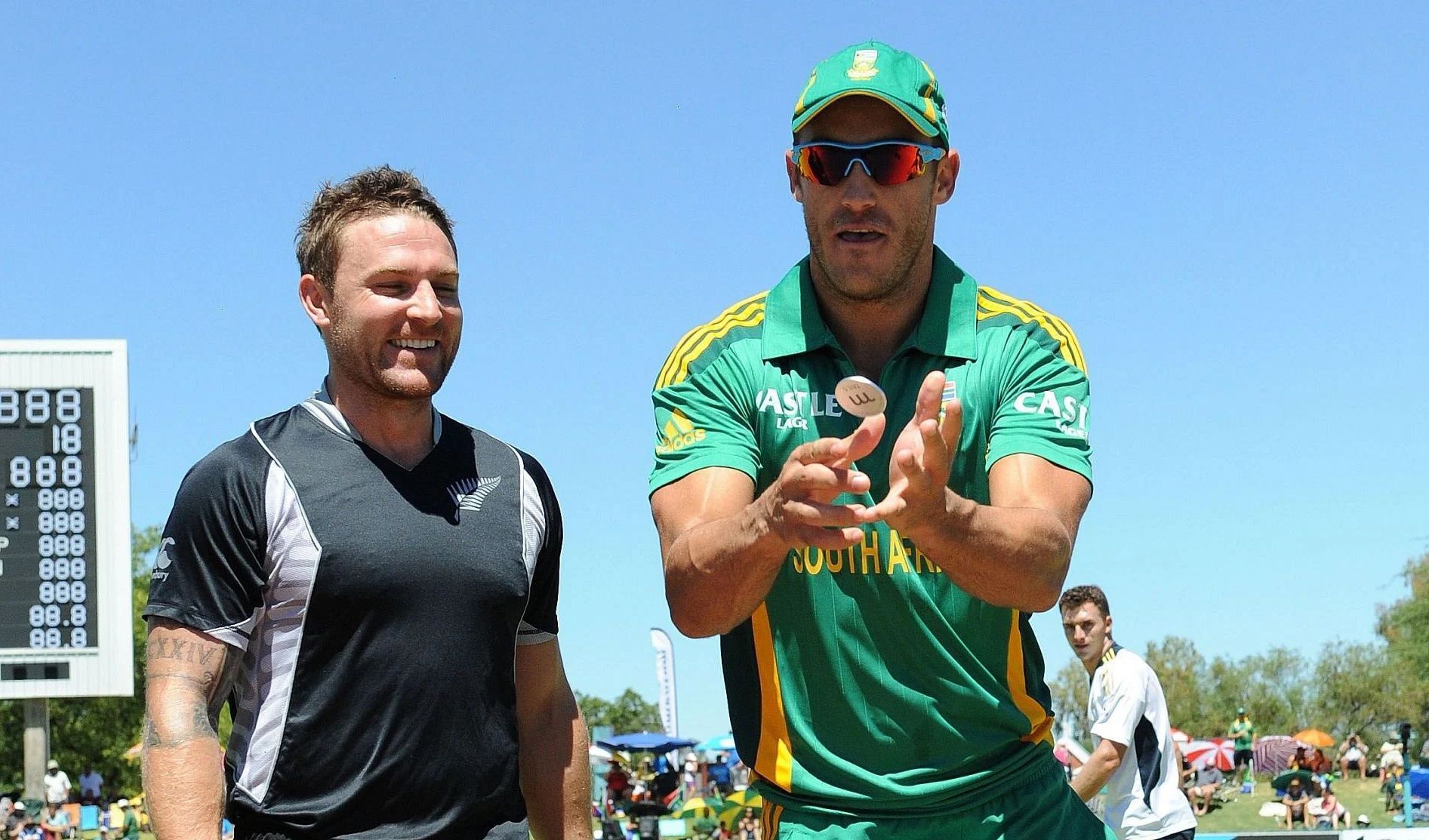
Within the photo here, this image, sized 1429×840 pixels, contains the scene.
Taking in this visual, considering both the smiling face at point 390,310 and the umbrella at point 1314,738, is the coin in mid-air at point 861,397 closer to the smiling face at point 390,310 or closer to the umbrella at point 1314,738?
the smiling face at point 390,310

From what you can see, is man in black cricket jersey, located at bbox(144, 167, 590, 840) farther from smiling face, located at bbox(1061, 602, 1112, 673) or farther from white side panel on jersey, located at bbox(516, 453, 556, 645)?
smiling face, located at bbox(1061, 602, 1112, 673)

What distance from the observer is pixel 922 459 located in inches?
123

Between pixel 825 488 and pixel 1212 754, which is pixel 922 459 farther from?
pixel 1212 754

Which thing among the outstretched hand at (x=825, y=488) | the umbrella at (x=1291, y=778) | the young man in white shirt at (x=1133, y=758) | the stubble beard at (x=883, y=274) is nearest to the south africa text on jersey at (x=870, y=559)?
the stubble beard at (x=883, y=274)

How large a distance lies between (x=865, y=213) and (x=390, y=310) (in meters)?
1.16

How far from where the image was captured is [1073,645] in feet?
33.1

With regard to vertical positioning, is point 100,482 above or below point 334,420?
above

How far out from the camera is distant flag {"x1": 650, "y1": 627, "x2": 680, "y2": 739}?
51469mm

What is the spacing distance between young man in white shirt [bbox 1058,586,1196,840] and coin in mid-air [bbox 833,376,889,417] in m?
6.23

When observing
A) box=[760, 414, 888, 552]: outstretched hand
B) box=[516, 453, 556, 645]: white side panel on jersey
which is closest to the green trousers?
box=[516, 453, 556, 645]: white side panel on jersey

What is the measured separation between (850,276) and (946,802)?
1.27 metres

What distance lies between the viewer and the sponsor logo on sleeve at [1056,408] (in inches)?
153

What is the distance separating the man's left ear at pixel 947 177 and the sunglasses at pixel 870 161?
0.51 feet

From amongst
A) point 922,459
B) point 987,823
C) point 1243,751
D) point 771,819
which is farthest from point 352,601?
point 1243,751
